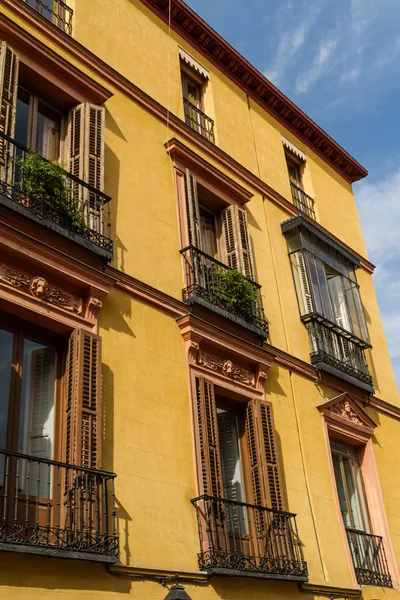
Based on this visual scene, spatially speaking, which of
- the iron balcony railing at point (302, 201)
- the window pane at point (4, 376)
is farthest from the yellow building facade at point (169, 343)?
the iron balcony railing at point (302, 201)

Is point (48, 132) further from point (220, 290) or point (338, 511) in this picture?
point (338, 511)

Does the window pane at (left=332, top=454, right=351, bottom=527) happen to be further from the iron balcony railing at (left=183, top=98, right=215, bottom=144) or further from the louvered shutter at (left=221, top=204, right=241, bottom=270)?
the iron balcony railing at (left=183, top=98, right=215, bottom=144)

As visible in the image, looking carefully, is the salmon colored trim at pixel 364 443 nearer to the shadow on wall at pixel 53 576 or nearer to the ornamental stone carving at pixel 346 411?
the ornamental stone carving at pixel 346 411

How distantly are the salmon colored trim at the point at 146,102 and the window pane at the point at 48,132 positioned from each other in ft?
3.69

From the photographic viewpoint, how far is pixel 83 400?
8531mm

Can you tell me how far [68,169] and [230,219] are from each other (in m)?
3.80

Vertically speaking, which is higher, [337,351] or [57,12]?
[57,12]

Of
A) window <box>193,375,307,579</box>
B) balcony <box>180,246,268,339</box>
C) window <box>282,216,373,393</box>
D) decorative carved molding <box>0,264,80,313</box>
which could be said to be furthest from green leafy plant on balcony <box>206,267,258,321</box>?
decorative carved molding <box>0,264,80,313</box>

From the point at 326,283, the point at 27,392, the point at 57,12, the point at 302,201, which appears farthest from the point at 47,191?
the point at 302,201

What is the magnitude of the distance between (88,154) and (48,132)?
0.88 m

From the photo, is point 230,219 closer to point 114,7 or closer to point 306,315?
point 306,315

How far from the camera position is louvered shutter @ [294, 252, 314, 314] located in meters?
14.3

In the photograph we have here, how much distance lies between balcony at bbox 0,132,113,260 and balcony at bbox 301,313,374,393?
544 cm

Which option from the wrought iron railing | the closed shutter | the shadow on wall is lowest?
the shadow on wall
